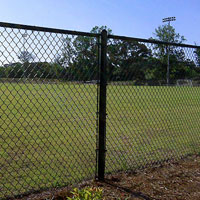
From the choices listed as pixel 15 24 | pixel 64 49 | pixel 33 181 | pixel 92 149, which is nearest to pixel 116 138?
pixel 92 149

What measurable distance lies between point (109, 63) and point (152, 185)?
6.96ft

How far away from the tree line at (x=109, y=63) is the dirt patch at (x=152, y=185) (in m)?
1.46

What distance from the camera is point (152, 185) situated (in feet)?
11.1

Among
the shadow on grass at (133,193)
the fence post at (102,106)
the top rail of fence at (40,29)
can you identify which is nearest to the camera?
the top rail of fence at (40,29)

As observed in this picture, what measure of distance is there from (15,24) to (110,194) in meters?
2.23

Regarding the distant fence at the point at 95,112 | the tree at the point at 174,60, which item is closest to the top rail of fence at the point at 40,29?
the distant fence at the point at 95,112

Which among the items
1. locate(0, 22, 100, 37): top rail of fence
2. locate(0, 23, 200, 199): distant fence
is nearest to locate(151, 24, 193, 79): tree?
locate(0, 23, 200, 199): distant fence

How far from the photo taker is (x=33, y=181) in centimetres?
360

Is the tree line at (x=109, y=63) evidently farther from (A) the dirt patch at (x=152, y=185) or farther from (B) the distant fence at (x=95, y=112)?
(A) the dirt patch at (x=152, y=185)

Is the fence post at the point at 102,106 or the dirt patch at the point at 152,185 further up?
the fence post at the point at 102,106

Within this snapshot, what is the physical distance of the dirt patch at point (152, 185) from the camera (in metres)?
3.08

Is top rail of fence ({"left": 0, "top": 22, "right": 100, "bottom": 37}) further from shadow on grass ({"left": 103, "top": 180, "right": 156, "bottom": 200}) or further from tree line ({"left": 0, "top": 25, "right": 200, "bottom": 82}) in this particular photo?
shadow on grass ({"left": 103, "top": 180, "right": 156, "bottom": 200})

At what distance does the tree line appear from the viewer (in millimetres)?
3305

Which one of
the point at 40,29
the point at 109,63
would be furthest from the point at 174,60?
the point at 40,29
